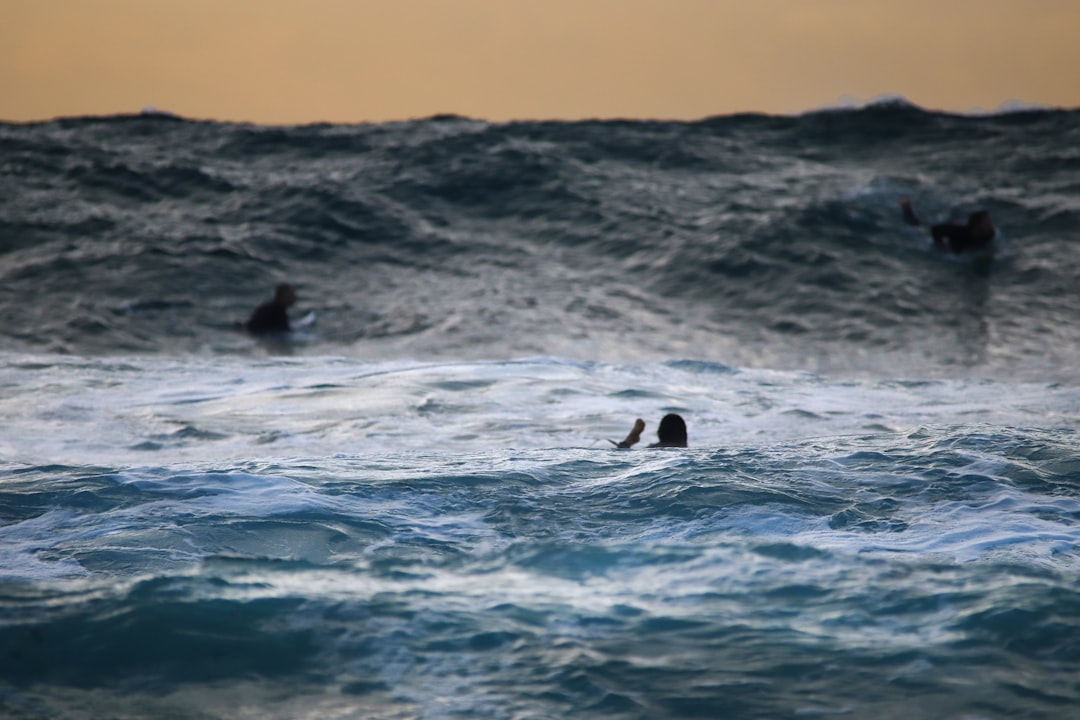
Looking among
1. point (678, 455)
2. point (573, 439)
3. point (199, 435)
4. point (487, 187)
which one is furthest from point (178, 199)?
point (678, 455)

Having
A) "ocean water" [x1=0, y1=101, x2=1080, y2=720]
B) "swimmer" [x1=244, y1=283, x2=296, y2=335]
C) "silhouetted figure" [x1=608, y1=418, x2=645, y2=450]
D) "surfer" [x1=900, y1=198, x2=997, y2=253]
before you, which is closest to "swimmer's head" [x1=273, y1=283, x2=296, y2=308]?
"swimmer" [x1=244, y1=283, x2=296, y2=335]

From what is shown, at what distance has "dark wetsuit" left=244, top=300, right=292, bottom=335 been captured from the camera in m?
12.9

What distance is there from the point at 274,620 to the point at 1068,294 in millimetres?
13206

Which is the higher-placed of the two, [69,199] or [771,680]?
[69,199]

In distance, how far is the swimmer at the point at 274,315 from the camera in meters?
12.9

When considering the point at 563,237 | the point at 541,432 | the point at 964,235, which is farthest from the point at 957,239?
the point at 541,432

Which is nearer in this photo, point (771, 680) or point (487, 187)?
point (771, 680)

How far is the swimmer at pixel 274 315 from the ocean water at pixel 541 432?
1.31 ft

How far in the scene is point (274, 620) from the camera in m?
4.09

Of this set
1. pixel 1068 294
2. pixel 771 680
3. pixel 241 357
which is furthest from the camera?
pixel 1068 294

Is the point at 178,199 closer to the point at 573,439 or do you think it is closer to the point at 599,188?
the point at 599,188

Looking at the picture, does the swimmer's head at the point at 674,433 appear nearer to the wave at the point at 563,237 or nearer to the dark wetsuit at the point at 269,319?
the wave at the point at 563,237

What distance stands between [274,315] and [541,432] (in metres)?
6.21

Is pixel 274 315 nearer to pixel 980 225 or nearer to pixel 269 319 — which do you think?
pixel 269 319
